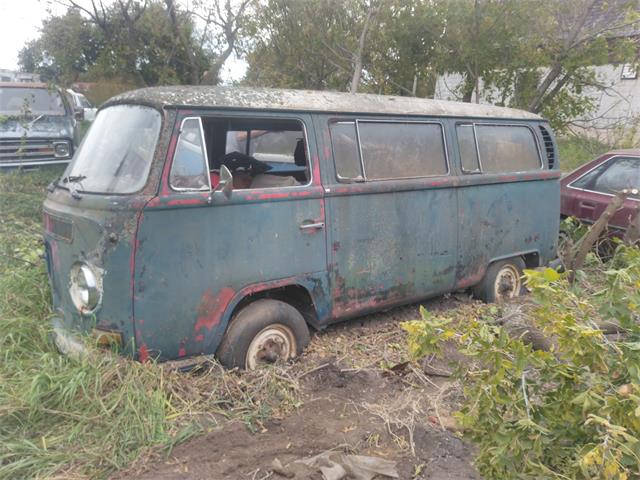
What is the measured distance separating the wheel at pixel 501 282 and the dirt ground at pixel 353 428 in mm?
1651

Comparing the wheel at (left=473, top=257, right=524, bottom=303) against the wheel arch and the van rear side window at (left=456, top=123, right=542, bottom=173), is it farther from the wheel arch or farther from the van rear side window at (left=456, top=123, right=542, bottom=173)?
the wheel arch

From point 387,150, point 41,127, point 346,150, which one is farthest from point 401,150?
point 41,127

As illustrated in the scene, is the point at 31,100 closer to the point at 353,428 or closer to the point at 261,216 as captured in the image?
the point at 261,216

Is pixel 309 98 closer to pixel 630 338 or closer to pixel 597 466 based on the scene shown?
pixel 630 338

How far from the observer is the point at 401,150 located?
4660 mm

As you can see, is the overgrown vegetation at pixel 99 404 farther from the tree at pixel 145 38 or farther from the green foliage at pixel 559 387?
the tree at pixel 145 38

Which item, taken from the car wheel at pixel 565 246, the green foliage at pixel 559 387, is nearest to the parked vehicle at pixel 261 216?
the car wheel at pixel 565 246

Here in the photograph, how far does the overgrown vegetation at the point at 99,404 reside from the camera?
2.83 meters

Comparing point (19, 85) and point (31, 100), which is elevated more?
point (19, 85)

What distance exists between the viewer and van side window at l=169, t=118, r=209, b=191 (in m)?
3.36

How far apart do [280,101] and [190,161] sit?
0.85 meters

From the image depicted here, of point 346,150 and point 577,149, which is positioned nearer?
point 346,150

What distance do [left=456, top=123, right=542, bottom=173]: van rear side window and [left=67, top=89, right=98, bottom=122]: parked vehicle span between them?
27.6ft

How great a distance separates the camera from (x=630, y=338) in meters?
2.45
